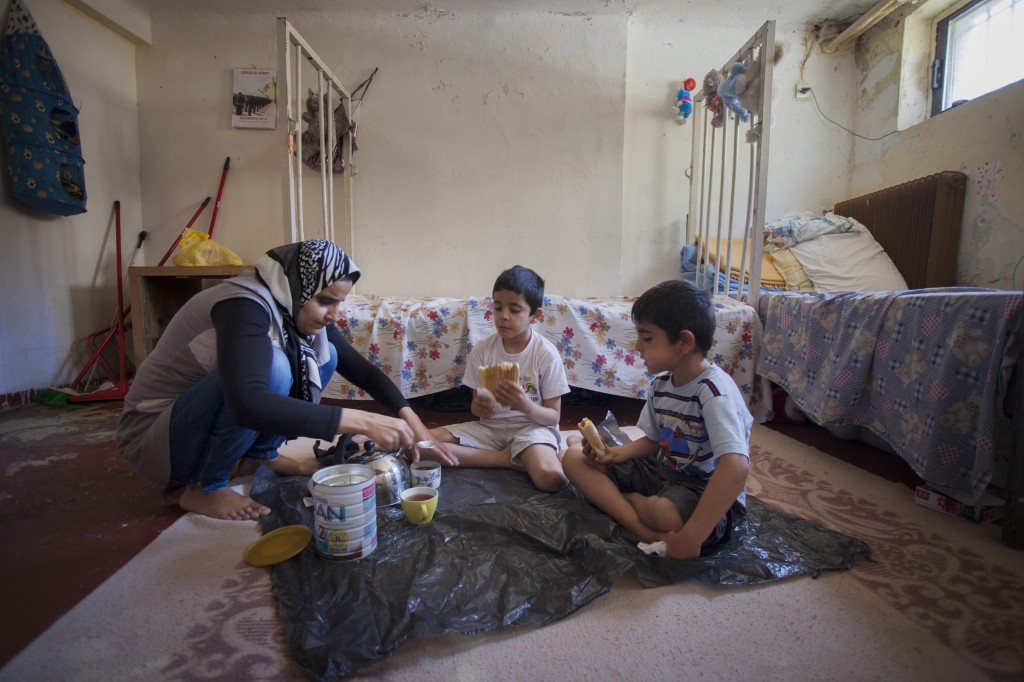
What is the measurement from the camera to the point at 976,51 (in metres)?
2.54

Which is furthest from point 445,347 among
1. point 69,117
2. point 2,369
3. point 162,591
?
point 69,117

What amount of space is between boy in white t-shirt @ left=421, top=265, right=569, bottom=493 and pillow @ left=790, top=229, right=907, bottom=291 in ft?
6.77

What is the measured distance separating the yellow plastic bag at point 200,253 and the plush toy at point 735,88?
9.23 feet

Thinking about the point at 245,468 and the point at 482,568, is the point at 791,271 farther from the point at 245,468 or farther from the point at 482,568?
the point at 245,468

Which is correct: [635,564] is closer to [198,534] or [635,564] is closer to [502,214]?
[198,534]

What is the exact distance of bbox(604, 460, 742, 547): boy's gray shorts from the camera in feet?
3.39

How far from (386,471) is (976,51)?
3821 millimetres

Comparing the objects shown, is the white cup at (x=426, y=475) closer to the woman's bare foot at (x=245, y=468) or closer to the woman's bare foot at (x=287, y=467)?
the woman's bare foot at (x=287, y=467)

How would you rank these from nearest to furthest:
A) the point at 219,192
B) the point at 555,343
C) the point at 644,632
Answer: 1. the point at 644,632
2. the point at 555,343
3. the point at 219,192

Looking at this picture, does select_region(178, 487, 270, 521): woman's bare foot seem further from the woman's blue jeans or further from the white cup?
the white cup

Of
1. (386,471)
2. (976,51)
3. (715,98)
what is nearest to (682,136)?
(715,98)

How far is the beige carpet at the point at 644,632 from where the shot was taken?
2.38 ft

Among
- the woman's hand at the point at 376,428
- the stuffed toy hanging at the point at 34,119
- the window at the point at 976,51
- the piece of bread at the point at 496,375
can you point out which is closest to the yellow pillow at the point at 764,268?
the window at the point at 976,51

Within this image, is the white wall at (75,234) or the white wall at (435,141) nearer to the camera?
the white wall at (75,234)
